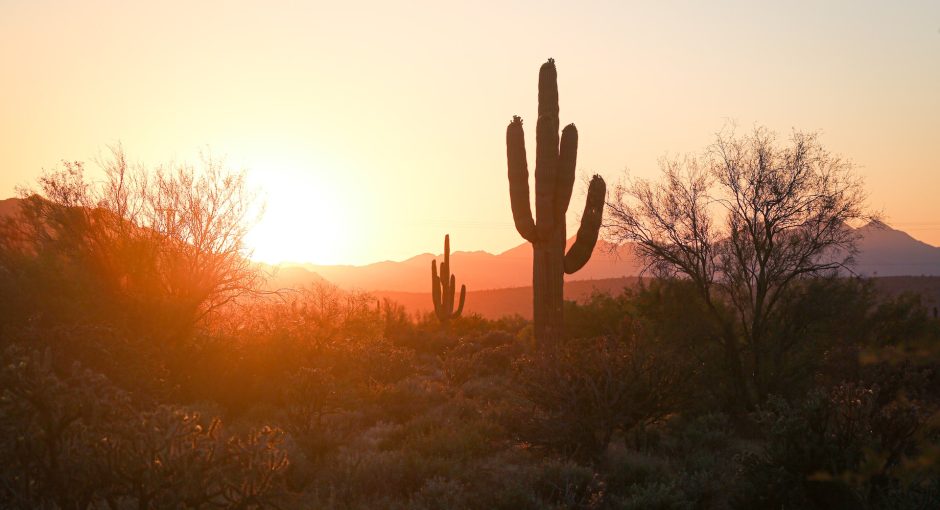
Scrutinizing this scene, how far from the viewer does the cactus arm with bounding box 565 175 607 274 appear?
58.2ft

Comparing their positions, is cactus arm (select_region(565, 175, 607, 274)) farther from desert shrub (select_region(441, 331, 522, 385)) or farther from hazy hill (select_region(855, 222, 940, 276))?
hazy hill (select_region(855, 222, 940, 276))

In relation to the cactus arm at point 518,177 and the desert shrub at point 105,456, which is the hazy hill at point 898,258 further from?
the desert shrub at point 105,456

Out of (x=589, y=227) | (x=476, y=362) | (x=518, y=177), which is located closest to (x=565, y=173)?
(x=518, y=177)

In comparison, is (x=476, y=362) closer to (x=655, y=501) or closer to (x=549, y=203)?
(x=549, y=203)

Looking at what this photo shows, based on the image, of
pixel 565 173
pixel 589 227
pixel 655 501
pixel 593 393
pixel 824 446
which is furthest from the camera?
pixel 589 227

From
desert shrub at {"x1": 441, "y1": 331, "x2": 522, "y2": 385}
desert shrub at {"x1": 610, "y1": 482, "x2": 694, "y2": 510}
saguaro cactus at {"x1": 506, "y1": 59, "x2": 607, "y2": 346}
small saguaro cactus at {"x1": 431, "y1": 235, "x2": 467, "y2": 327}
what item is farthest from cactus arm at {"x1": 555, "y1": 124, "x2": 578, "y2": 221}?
small saguaro cactus at {"x1": 431, "y1": 235, "x2": 467, "y2": 327}

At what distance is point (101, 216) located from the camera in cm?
2083

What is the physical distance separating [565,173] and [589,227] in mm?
1470

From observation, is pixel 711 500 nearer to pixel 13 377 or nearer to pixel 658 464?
pixel 658 464

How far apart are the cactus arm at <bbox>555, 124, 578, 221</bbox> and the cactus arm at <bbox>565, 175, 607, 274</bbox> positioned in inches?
28.0

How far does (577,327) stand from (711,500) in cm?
1565

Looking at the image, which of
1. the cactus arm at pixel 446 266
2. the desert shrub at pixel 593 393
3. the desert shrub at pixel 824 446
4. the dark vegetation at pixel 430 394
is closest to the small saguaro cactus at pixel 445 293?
the cactus arm at pixel 446 266

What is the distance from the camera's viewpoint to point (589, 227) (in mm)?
17703

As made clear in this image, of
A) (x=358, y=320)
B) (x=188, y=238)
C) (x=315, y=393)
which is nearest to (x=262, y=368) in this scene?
(x=315, y=393)
